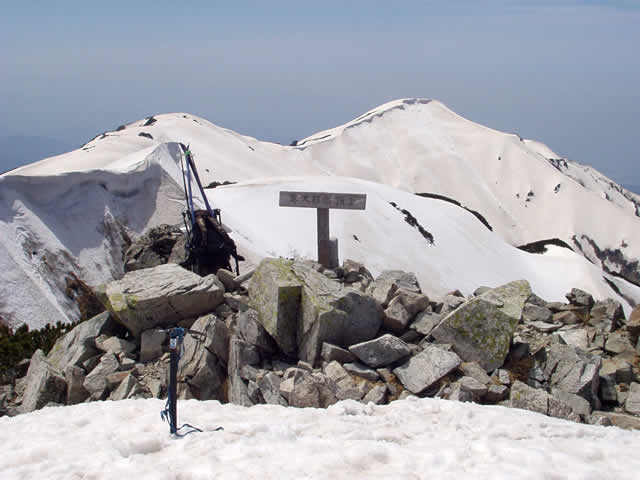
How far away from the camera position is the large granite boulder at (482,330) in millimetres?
9133

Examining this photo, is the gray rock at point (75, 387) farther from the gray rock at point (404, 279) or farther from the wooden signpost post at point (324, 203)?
the wooden signpost post at point (324, 203)

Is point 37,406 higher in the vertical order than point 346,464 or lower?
lower

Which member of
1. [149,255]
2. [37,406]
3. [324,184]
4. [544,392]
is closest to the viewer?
[544,392]

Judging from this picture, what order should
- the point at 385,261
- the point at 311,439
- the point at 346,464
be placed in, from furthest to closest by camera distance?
the point at 385,261 < the point at 311,439 < the point at 346,464

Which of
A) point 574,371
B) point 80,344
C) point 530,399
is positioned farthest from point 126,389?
point 574,371

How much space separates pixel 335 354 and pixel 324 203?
6.28 meters

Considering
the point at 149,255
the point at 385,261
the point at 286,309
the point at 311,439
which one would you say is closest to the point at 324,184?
the point at 385,261

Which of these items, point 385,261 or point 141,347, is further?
point 385,261

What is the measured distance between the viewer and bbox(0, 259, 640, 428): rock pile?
332 inches

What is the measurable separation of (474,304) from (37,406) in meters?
7.87

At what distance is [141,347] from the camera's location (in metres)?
9.72

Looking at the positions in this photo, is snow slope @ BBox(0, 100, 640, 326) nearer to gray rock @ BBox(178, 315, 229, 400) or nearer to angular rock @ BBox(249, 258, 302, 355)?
gray rock @ BBox(178, 315, 229, 400)

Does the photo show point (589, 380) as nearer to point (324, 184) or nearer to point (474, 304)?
point (474, 304)

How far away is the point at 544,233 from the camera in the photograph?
94.4 meters
